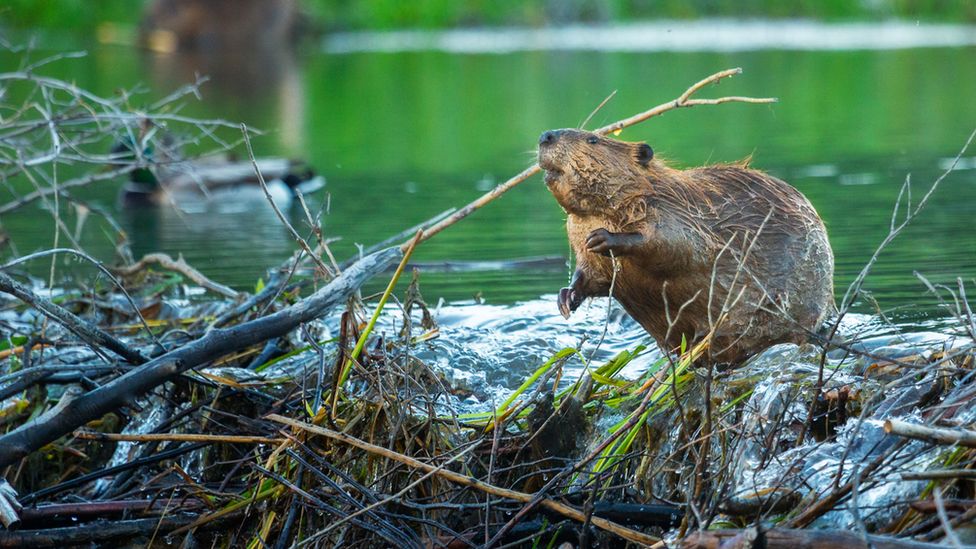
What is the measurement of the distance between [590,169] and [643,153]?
198 millimetres

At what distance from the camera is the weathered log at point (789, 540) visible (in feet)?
8.61

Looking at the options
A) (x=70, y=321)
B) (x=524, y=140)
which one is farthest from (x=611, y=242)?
(x=524, y=140)

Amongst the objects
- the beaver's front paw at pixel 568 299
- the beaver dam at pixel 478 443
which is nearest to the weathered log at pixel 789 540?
the beaver dam at pixel 478 443

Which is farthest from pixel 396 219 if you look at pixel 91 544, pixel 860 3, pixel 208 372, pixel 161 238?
pixel 860 3

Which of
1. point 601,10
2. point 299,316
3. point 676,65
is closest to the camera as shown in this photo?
point 299,316

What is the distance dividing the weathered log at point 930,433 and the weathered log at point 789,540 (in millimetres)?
203

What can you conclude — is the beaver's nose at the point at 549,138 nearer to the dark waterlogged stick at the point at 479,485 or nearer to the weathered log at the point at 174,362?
the weathered log at the point at 174,362

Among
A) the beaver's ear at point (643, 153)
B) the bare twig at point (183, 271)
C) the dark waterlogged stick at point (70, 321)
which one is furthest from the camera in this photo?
the bare twig at point (183, 271)

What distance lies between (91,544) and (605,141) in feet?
5.92

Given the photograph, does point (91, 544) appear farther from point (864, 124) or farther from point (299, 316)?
point (864, 124)

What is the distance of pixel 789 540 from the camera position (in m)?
2.69

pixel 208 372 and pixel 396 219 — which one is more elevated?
pixel 208 372

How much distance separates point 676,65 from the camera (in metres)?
21.8

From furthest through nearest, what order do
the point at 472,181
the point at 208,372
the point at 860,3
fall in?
1. the point at 860,3
2. the point at 472,181
3. the point at 208,372
